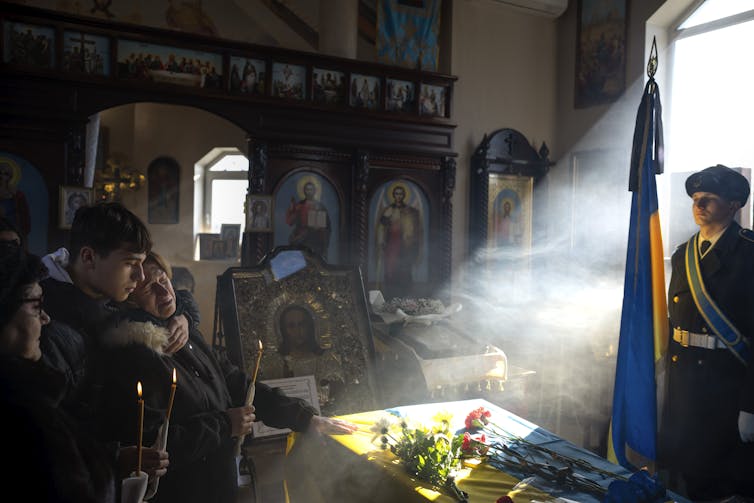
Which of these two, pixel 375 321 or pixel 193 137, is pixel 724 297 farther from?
pixel 193 137

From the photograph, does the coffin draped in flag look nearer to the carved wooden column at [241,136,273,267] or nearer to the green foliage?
the green foliage

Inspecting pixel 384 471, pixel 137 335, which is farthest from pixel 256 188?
pixel 137 335

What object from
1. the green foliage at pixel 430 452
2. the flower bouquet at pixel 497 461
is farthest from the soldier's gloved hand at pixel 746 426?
the green foliage at pixel 430 452

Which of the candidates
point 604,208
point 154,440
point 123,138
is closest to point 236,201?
point 123,138

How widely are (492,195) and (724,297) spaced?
10.1 ft

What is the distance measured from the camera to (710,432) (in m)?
3.43

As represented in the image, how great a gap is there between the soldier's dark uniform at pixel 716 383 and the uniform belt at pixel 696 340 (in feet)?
0.07

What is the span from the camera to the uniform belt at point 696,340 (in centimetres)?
341

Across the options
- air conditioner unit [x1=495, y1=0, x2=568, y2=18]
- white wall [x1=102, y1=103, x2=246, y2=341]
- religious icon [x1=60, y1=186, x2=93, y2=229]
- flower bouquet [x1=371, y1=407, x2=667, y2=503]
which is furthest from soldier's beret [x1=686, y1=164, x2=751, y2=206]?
white wall [x1=102, y1=103, x2=246, y2=341]

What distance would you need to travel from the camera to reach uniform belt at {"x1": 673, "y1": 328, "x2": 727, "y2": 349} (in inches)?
134

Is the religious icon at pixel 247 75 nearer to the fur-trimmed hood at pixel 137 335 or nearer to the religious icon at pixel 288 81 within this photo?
the religious icon at pixel 288 81

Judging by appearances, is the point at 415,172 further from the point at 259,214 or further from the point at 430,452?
the point at 430,452

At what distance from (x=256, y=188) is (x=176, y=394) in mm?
3390

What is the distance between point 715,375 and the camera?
11.3 ft
